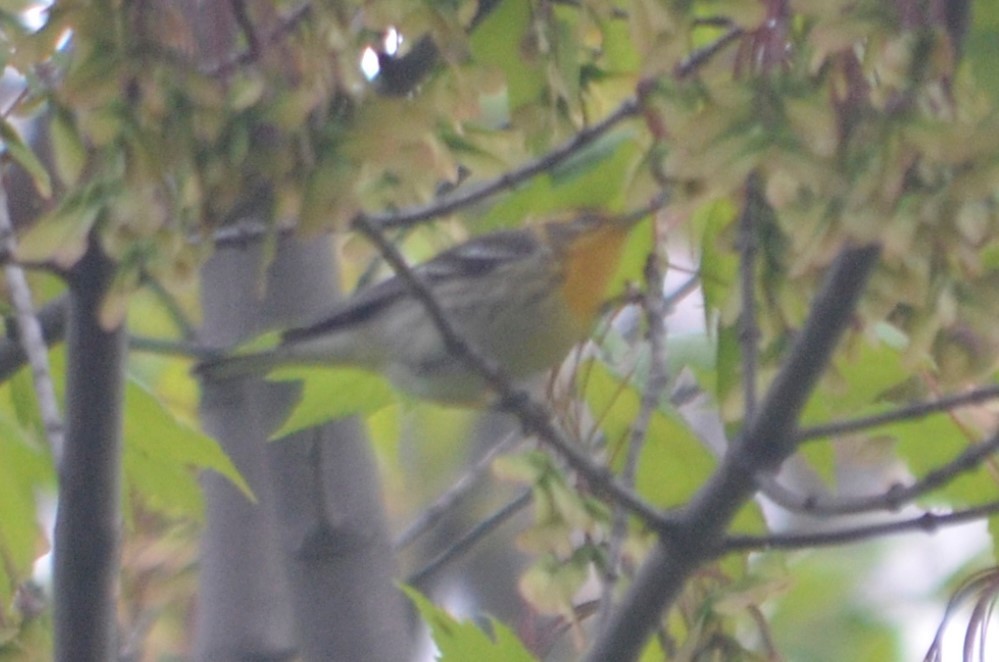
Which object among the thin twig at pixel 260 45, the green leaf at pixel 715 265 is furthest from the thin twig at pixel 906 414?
the thin twig at pixel 260 45

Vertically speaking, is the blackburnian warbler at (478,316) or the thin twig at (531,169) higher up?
the blackburnian warbler at (478,316)

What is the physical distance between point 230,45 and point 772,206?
2.03 ft

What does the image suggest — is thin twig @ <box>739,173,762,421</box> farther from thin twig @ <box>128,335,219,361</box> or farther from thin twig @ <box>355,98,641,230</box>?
thin twig @ <box>128,335,219,361</box>

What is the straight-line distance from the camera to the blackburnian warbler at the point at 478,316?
2.89m

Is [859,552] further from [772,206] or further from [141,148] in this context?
[141,148]

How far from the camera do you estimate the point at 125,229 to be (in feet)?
5.16

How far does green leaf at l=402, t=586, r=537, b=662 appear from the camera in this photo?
2.05 metres

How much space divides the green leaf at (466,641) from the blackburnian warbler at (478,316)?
698 millimetres

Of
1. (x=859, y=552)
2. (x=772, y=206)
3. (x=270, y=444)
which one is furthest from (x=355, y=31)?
(x=859, y=552)

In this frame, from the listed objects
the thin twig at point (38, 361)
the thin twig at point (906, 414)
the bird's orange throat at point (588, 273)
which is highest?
the bird's orange throat at point (588, 273)

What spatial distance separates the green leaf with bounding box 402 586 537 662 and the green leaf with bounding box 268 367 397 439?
1.23 ft

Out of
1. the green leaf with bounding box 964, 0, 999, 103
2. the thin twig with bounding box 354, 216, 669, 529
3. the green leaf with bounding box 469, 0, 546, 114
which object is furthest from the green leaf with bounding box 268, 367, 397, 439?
the green leaf with bounding box 964, 0, 999, 103

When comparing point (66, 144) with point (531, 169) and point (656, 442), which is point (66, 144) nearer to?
point (531, 169)

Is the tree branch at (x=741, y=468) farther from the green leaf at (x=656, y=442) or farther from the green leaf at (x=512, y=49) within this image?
the green leaf at (x=512, y=49)
